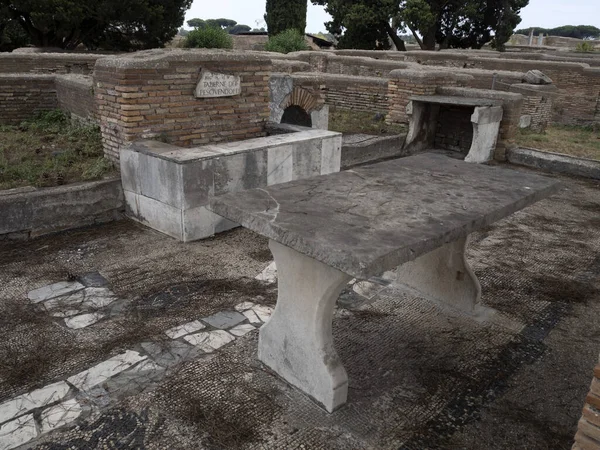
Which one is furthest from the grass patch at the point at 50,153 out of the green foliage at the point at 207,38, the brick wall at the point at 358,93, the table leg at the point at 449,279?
the green foliage at the point at 207,38

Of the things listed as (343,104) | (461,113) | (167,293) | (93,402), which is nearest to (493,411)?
(93,402)

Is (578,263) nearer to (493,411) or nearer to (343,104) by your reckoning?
(493,411)

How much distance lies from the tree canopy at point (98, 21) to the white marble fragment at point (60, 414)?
58.1 ft

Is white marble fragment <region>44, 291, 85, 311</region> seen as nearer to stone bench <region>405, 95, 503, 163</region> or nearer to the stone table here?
the stone table

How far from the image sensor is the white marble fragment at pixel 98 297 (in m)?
4.16

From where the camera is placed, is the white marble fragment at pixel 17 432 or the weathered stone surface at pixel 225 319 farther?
the weathered stone surface at pixel 225 319

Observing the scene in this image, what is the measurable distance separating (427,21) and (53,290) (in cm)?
2302

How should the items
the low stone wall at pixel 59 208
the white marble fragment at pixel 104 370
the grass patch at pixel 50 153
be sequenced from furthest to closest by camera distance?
1. the grass patch at pixel 50 153
2. the low stone wall at pixel 59 208
3. the white marble fragment at pixel 104 370

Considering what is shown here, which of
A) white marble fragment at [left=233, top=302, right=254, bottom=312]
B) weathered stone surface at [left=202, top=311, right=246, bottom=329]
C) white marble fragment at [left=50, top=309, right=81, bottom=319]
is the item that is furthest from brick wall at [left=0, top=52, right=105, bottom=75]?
weathered stone surface at [left=202, top=311, right=246, bottom=329]

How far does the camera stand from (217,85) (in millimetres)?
6172

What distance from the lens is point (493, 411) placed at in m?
3.09

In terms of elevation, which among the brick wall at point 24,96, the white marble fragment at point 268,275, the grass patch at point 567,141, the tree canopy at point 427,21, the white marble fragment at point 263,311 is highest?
the tree canopy at point 427,21

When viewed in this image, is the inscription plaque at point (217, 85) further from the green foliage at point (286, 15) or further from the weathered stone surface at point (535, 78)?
the green foliage at point (286, 15)

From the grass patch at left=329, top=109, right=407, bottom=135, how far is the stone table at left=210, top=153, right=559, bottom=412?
5.85 m
